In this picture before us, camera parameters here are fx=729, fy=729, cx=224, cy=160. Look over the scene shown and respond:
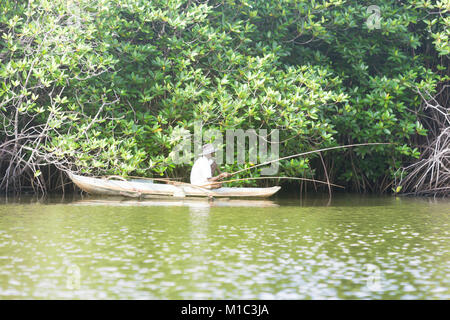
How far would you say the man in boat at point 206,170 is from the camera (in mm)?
Answer: 12164

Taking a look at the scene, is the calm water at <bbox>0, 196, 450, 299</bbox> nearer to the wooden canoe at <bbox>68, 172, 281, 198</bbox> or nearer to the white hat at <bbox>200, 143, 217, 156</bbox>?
the wooden canoe at <bbox>68, 172, 281, 198</bbox>

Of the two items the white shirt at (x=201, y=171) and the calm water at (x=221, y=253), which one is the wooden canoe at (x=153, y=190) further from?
the calm water at (x=221, y=253)

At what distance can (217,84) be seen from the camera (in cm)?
1362

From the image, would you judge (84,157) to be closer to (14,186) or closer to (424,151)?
(14,186)

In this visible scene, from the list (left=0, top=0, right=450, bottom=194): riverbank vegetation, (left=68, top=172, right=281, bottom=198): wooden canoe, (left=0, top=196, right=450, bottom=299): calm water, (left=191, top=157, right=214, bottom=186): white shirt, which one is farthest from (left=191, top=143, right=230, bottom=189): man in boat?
(left=0, top=196, right=450, bottom=299): calm water

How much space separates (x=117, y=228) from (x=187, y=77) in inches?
198

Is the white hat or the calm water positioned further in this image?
the white hat

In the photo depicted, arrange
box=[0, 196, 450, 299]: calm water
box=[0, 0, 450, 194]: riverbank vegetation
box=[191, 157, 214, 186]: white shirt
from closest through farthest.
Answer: box=[0, 196, 450, 299]: calm water < box=[0, 0, 450, 194]: riverbank vegetation < box=[191, 157, 214, 186]: white shirt

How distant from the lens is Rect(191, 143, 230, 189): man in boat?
39.9 ft

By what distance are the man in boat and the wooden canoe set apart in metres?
0.12

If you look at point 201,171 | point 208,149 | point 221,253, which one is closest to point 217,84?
point 208,149

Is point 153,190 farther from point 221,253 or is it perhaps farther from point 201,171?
point 221,253

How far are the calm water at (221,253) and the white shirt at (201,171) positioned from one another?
5.04 ft

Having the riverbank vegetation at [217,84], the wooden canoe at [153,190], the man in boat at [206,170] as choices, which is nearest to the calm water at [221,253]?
the wooden canoe at [153,190]
